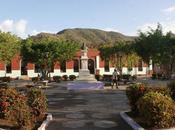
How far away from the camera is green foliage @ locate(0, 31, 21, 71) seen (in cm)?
4581

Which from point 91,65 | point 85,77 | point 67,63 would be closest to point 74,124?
point 85,77

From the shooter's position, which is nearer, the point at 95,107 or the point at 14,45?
the point at 95,107

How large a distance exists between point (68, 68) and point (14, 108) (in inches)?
1963

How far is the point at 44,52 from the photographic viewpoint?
4894cm

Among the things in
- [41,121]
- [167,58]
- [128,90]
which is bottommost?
[41,121]

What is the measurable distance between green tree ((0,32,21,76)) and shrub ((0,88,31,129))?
101 feet

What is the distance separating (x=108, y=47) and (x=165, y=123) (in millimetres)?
46135

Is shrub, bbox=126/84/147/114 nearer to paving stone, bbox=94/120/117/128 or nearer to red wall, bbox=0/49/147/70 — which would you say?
paving stone, bbox=94/120/117/128

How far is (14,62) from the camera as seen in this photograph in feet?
197

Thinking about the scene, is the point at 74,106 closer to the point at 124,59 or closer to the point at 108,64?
the point at 124,59

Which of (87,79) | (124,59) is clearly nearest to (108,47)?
(124,59)

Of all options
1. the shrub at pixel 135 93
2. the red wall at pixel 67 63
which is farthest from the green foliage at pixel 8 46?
the shrub at pixel 135 93

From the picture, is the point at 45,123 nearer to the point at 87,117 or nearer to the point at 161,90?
the point at 87,117

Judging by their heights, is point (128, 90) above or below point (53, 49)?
below
